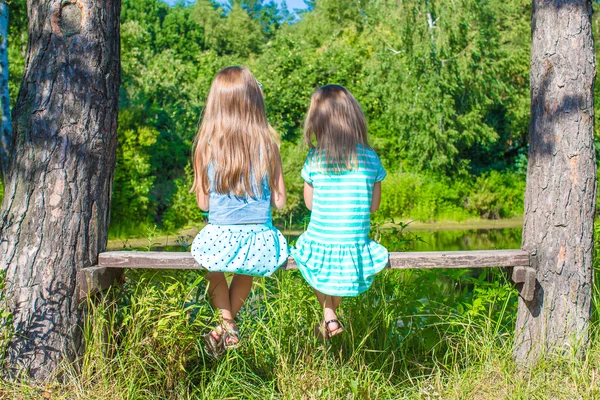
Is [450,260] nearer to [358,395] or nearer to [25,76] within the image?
[358,395]

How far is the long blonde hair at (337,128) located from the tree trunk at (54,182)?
104 cm

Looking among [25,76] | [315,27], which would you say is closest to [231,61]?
[315,27]

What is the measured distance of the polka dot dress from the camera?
286cm

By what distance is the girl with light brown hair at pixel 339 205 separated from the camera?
2943mm

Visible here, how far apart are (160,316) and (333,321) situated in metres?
0.82

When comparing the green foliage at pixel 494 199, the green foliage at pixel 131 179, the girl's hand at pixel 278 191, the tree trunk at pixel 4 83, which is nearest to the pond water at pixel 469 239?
the green foliage at pixel 494 199

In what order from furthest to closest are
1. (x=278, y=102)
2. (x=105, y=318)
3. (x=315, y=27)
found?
(x=315, y=27) → (x=278, y=102) → (x=105, y=318)

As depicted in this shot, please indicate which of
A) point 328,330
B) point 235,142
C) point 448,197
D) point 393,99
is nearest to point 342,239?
point 328,330

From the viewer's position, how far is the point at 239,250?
9.48 ft

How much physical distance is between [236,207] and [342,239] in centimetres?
52

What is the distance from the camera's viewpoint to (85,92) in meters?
2.91

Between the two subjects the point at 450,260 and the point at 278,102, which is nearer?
the point at 450,260

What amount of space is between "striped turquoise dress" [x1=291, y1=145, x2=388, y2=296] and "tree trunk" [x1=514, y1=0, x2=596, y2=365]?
2.96 ft

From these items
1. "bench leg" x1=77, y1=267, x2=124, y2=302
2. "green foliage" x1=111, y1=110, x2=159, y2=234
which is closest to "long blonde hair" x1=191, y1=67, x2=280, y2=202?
"bench leg" x1=77, y1=267, x2=124, y2=302
